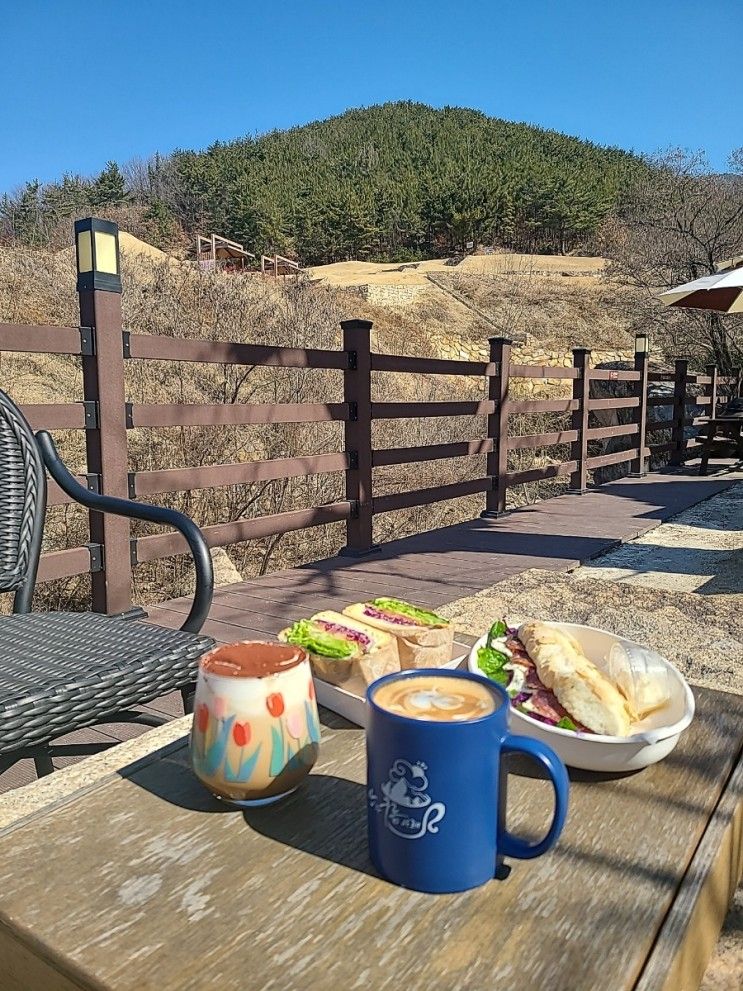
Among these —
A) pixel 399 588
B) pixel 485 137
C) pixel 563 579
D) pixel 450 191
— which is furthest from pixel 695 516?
pixel 485 137

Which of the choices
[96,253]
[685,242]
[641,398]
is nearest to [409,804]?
[96,253]

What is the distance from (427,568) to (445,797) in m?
3.24

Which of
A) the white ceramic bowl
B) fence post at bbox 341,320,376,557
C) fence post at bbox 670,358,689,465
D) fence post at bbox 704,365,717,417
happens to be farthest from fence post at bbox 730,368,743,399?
the white ceramic bowl

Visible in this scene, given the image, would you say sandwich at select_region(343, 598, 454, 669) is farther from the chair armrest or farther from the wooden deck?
the wooden deck

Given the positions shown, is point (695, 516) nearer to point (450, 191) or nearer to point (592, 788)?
point (592, 788)

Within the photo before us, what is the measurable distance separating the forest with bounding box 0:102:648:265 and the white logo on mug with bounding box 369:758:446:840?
129 ft

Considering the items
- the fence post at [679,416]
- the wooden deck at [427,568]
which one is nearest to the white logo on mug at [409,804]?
the wooden deck at [427,568]

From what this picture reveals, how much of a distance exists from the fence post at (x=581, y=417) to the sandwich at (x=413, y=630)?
6.03 m

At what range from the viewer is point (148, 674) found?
1.25 metres

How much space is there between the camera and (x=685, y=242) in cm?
1900

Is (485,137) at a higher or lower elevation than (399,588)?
higher

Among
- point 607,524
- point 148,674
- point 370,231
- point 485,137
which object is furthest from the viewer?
point 485,137

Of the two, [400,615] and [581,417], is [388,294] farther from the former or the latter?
[400,615]

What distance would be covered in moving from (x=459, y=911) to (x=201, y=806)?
307mm
